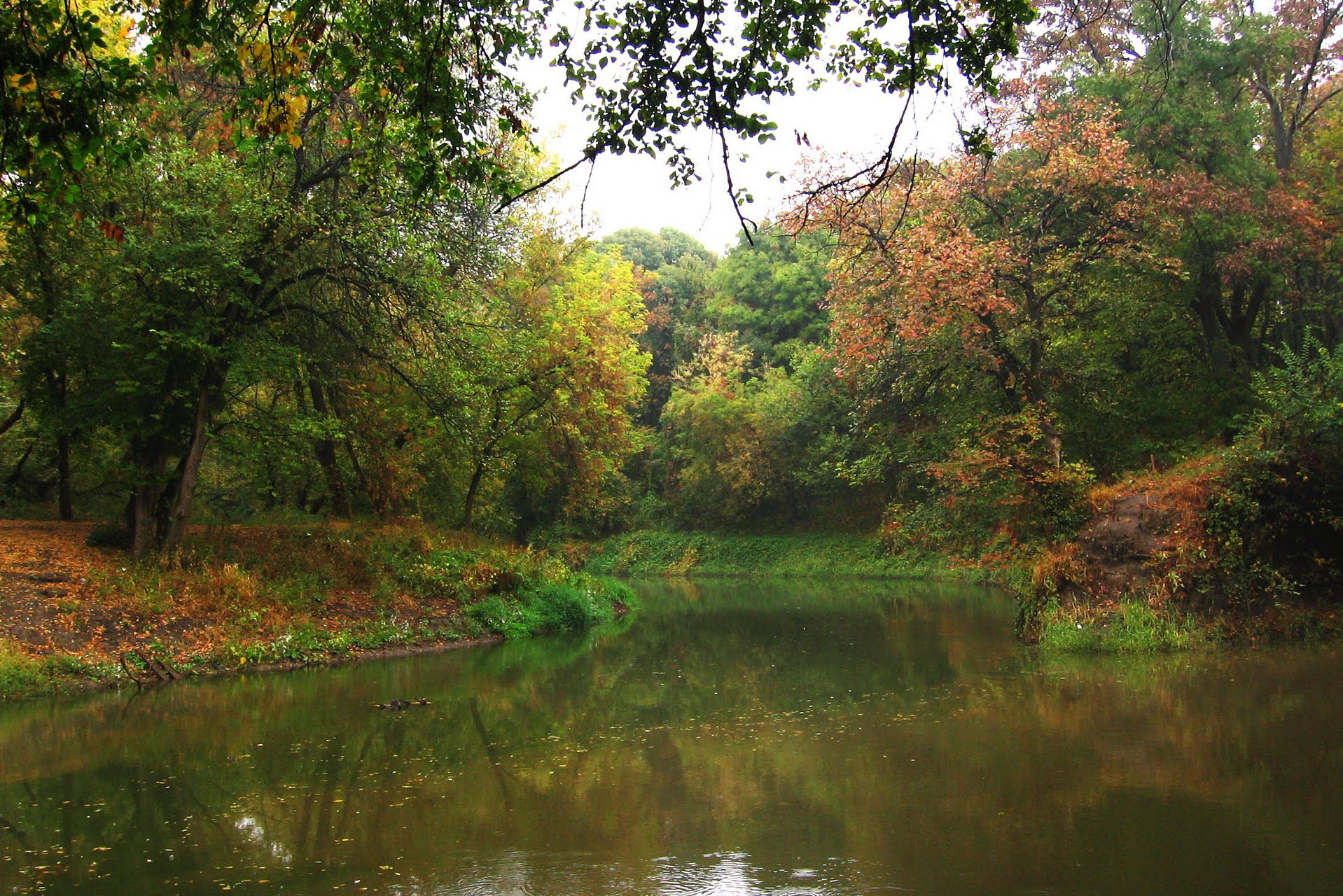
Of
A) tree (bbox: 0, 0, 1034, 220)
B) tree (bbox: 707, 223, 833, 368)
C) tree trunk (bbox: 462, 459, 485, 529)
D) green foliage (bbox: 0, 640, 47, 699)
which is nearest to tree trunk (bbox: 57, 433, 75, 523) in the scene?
tree trunk (bbox: 462, 459, 485, 529)

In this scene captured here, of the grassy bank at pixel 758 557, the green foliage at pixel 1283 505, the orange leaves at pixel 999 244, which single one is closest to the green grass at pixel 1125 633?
the green foliage at pixel 1283 505

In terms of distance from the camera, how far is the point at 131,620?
13.9m

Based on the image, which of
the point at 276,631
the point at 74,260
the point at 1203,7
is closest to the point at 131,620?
the point at 276,631

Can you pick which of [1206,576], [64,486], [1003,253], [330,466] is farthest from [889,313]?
[64,486]

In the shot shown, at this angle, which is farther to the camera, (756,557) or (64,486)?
(756,557)

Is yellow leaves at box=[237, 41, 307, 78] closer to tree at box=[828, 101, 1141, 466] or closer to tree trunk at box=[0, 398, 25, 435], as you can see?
tree at box=[828, 101, 1141, 466]

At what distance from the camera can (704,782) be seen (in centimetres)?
812

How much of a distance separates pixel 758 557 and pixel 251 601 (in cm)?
2762

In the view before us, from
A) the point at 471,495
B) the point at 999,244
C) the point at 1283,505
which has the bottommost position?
the point at 1283,505

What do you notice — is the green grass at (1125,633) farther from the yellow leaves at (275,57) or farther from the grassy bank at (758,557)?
the grassy bank at (758,557)

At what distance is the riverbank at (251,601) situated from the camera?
12938mm

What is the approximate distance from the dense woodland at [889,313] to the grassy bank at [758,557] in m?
13.3

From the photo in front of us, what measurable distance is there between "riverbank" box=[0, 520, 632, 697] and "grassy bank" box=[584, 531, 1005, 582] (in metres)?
16.1

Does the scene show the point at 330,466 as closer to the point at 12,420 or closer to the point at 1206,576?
the point at 12,420
